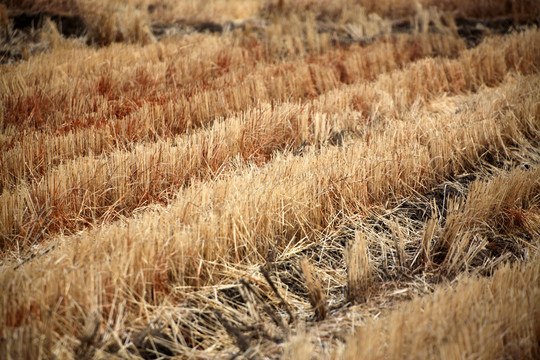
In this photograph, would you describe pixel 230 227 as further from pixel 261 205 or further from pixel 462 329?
pixel 462 329

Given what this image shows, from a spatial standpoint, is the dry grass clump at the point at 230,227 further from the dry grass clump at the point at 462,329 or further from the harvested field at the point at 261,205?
the dry grass clump at the point at 462,329

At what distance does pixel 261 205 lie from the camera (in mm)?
2592

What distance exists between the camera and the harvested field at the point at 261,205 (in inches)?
69.6

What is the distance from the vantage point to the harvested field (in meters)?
1.77

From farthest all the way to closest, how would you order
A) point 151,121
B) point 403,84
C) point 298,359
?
point 403,84, point 151,121, point 298,359

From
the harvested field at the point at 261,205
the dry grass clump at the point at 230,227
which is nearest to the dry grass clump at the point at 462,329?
the harvested field at the point at 261,205

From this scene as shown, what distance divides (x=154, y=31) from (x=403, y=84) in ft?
15.0

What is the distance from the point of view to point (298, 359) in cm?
153

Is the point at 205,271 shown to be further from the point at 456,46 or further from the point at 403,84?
the point at 456,46

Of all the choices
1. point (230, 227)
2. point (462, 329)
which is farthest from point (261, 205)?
point (462, 329)

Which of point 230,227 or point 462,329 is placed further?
point 230,227

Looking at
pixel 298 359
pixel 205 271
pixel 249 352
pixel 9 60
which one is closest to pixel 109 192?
pixel 205 271

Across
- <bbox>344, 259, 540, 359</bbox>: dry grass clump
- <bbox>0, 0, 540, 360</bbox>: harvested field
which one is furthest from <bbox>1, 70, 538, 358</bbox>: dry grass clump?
<bbox>344, 259, 540, 359</bbox>: dry grass clump

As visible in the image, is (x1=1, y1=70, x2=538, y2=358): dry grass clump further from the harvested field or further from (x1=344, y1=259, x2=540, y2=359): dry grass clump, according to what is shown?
(x1=344, y1=259, x2=540, y2=359): dry grass clump
